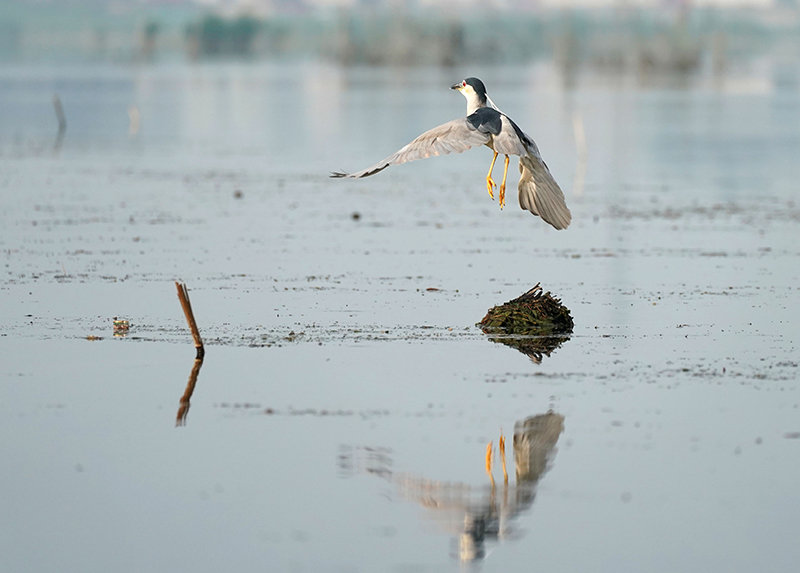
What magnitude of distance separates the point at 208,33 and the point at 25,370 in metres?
193

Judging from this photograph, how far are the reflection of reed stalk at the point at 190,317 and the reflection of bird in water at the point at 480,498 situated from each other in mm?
3377

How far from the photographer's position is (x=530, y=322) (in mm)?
13117

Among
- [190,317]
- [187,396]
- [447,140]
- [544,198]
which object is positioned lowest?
[187,396]

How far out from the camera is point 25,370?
11375 mm

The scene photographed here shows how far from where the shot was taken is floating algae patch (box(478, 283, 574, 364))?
1284 cm

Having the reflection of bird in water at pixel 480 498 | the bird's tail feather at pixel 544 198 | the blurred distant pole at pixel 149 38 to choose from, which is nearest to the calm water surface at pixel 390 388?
the reflection of bird in water at pixel 480 498

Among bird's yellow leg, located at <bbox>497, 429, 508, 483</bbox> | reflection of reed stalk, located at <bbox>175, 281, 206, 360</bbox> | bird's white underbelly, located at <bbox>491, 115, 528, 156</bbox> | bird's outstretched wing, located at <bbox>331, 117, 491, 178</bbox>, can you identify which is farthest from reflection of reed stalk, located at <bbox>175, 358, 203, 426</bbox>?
bird's white underbelly, located at <bbox>491, 115, 528, 156</bbox>

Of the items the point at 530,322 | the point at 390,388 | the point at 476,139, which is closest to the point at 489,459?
the point at 390,388

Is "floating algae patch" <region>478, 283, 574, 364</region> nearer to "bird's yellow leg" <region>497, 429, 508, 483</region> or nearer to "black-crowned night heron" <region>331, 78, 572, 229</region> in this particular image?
"black-crowned night heron" <region>331, 78, 572, 229</region>

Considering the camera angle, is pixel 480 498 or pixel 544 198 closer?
pixel 480 498

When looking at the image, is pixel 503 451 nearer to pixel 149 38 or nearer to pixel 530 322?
pixel 530 322

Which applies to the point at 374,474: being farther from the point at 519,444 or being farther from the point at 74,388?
the point at 74,388

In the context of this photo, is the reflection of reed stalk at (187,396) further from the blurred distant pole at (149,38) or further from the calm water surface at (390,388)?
the blurred distant pole at (149,38)

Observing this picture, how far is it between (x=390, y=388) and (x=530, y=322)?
264 cm
